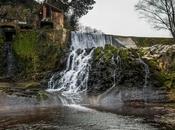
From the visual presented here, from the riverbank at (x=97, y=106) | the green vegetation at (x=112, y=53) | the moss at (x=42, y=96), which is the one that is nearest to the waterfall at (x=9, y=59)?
the green vegetation at (x=112, y=53)

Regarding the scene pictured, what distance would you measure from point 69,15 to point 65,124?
5230 centimetres

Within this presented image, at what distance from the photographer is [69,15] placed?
7412 centimetres

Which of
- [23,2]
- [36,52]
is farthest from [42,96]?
[23,2]

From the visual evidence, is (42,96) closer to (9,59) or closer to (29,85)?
(29,85)

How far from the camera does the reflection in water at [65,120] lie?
2239 centimetres

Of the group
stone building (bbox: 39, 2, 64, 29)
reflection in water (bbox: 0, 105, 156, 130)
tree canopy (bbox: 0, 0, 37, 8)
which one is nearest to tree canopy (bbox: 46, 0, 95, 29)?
tree canopy (bbox: 0, 0, 37, 8)

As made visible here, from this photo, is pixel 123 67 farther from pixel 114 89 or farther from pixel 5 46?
pixel 5 46

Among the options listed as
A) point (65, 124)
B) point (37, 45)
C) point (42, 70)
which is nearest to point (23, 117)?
point (65, 124)

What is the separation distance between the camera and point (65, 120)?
81.4ft

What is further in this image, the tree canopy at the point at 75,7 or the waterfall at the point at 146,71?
the tree canopy at the point at 75,7

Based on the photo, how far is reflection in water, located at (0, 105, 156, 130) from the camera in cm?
2239

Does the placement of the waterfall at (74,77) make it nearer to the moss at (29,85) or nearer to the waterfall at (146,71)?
the moss at (29,85)

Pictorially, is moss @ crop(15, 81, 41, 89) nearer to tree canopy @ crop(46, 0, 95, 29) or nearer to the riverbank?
the riverbank

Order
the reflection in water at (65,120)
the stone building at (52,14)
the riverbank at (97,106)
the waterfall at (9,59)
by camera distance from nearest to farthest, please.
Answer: the reflection in water at (65,120), the riverbank at (97,106), the waterfall at (9,59), the stone building at (52,14)
